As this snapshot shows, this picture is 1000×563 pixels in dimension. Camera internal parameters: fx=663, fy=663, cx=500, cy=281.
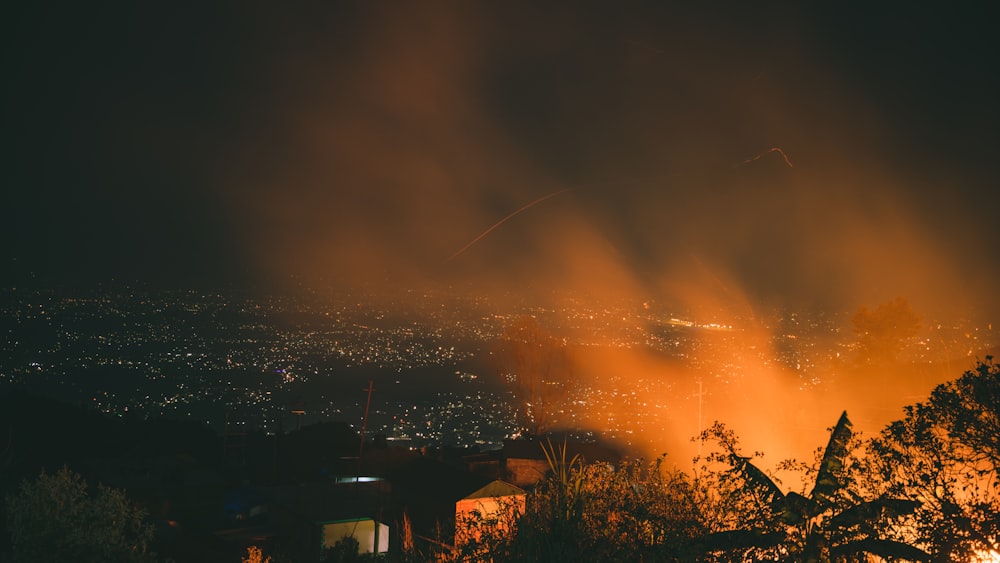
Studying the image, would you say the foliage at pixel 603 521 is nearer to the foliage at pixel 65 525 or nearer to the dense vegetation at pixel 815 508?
the dense vegetation at pixel 815 508

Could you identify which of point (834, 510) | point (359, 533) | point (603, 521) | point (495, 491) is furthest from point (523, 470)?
point (834, 510)

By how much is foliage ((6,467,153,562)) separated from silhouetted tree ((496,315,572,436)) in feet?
94.7

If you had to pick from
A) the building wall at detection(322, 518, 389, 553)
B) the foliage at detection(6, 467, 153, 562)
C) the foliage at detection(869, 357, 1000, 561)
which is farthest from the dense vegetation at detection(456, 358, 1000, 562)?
the building wall at detection(322, 518, 389, 553)

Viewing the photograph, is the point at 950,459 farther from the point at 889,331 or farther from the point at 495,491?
the point at 889,331

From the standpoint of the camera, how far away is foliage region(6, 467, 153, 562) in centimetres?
1506

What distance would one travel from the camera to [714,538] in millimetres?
10461

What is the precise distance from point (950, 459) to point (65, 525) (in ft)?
58.0

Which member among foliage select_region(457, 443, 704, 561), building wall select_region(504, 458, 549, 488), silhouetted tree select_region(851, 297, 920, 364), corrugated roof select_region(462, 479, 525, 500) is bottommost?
foliage select_region(457, 443, 704, 561)

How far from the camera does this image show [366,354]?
352 feet

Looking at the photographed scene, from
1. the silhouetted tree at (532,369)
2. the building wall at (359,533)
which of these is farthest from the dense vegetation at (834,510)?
the silhouetted tree at (532,369)

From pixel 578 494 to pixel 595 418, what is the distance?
61.3 meters

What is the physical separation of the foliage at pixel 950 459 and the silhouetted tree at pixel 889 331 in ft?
163

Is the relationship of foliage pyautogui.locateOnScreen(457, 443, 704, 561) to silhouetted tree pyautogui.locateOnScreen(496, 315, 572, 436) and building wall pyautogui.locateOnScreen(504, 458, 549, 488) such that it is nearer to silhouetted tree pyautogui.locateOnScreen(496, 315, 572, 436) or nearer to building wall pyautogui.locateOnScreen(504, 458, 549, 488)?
building wall pyautogui.locateOnScreen(504, 458, 549, 488)

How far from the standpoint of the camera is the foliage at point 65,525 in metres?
15.1
